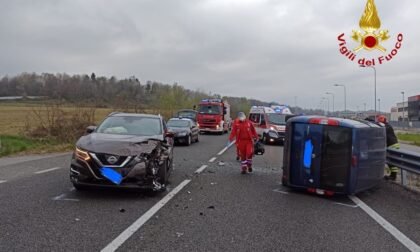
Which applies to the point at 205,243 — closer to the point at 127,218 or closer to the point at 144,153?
the point at 127,218

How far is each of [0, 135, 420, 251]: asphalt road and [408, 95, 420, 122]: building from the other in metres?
105

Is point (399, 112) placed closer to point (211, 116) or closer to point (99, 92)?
point (211, 116)

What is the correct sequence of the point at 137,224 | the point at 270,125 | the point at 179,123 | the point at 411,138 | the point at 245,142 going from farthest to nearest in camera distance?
the point at 411,138 → the point at 270,125 → the point at 179,123 → the point at 245,142 → the point at 137,224

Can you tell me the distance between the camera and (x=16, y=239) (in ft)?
15.3

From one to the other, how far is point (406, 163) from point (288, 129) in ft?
10.9

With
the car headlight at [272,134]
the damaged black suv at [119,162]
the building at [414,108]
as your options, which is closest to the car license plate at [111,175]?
the damaged black suv at [119,162]

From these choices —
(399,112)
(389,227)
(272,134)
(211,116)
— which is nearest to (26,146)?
(272,134)

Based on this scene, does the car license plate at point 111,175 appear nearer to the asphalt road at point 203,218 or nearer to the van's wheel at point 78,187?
the asphalt road at point 203,218

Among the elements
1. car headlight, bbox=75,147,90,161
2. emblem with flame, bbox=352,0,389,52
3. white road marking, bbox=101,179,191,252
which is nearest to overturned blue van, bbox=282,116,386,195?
white road marking, bbox=101,179,191,252

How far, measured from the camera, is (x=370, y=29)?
17.1 metres

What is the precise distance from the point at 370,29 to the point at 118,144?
45.5ft

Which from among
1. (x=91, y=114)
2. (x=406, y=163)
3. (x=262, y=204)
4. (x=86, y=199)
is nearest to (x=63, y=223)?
(x=86, y=199)

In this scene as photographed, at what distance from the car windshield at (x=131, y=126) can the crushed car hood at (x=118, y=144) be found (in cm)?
49

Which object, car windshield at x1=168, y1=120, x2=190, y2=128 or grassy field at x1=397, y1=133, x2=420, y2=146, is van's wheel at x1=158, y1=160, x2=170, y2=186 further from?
grassy field at x1=397, y1=133, x2=420, y2=146
